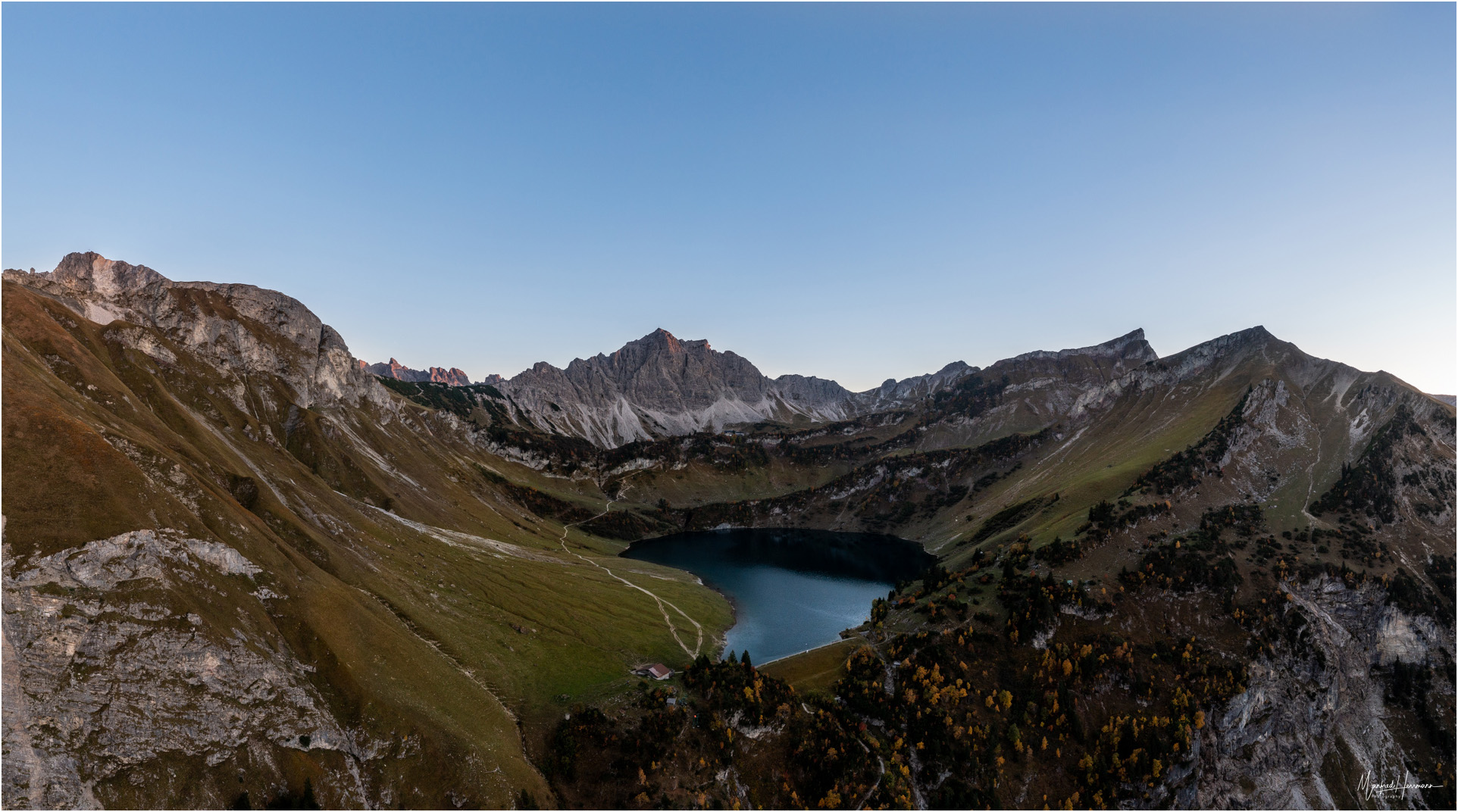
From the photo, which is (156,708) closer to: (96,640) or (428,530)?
(96,640)

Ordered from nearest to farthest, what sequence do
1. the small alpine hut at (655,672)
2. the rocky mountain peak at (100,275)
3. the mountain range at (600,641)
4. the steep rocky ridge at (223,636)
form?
the steep rocky ridge at (223,636), the mountain range at (600,641), the small alpine hut at (655,672), the rocky mountain peak at (100,275)

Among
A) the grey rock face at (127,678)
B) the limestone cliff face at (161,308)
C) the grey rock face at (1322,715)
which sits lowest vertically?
the grey rock face at (1322,715)

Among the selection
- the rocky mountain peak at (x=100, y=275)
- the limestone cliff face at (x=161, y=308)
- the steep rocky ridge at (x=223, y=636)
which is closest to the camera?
the steep rocky ridge at (x=223, y=636)

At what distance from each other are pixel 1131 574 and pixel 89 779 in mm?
163284

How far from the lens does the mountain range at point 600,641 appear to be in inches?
2243

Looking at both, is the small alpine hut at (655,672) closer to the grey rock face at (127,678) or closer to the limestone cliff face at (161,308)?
the grey rock face at (127,678)

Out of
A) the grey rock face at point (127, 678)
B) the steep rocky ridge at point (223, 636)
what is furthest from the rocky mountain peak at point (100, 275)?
the grey rock face at point (127, 678)

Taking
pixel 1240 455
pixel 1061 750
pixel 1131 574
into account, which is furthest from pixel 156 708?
pixel 1240 455

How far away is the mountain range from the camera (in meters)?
57.0

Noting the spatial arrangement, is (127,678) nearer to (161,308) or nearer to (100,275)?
(161,308)

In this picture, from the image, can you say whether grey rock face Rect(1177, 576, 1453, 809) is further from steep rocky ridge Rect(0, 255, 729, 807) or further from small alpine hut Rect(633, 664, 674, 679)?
steep rocky ridge Rect(0, 255, 729, 807)

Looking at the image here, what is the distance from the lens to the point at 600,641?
111m

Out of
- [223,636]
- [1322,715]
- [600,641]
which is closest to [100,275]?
[223,636]

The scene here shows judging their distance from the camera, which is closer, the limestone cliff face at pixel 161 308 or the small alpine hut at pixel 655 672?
the small alpine hut at pixel 655 672
